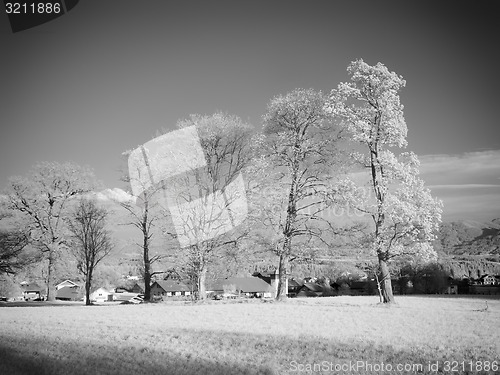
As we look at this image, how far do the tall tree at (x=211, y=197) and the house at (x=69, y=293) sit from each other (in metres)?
47.9

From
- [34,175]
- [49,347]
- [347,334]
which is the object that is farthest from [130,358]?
[34,175]

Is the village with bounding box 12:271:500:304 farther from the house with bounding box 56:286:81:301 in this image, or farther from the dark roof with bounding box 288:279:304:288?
the dark roof with bounding box 288:279:304:288

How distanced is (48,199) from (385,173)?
23358mm

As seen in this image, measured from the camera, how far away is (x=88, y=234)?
99.9 feet

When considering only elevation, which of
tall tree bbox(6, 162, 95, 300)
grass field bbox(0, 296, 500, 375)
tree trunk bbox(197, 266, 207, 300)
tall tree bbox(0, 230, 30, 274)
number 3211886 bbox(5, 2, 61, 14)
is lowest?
grass field bbox(0, 296, 500, 375)

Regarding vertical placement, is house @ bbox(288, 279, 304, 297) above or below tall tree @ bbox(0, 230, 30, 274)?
below

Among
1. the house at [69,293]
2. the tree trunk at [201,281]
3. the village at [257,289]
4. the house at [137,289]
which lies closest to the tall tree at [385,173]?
the tree trunk at [201,281]

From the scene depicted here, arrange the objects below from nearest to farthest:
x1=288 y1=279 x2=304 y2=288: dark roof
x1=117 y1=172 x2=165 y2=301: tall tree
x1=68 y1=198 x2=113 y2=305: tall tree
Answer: x1=117 y1=172 x2=165 y2=301: tall tree
x1=68 y1=198 x2=113 y2=305: tall tree
x1=288 y1=279 x2=304 y2=288: dark roof

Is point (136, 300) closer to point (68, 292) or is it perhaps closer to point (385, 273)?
point (68, 292)

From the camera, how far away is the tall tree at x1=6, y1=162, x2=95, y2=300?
96.2 feet

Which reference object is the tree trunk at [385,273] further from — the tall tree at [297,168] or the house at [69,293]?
the house at [69,293]

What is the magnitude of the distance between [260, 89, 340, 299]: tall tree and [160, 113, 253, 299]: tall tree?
1.68 m

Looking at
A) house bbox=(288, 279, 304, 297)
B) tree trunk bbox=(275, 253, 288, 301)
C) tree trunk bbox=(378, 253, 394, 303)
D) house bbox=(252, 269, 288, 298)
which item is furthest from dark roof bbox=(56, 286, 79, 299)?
tree trunk bbox=(378, 253, 394, 303)

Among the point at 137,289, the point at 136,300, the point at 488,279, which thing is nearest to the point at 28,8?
the point at 136,300
